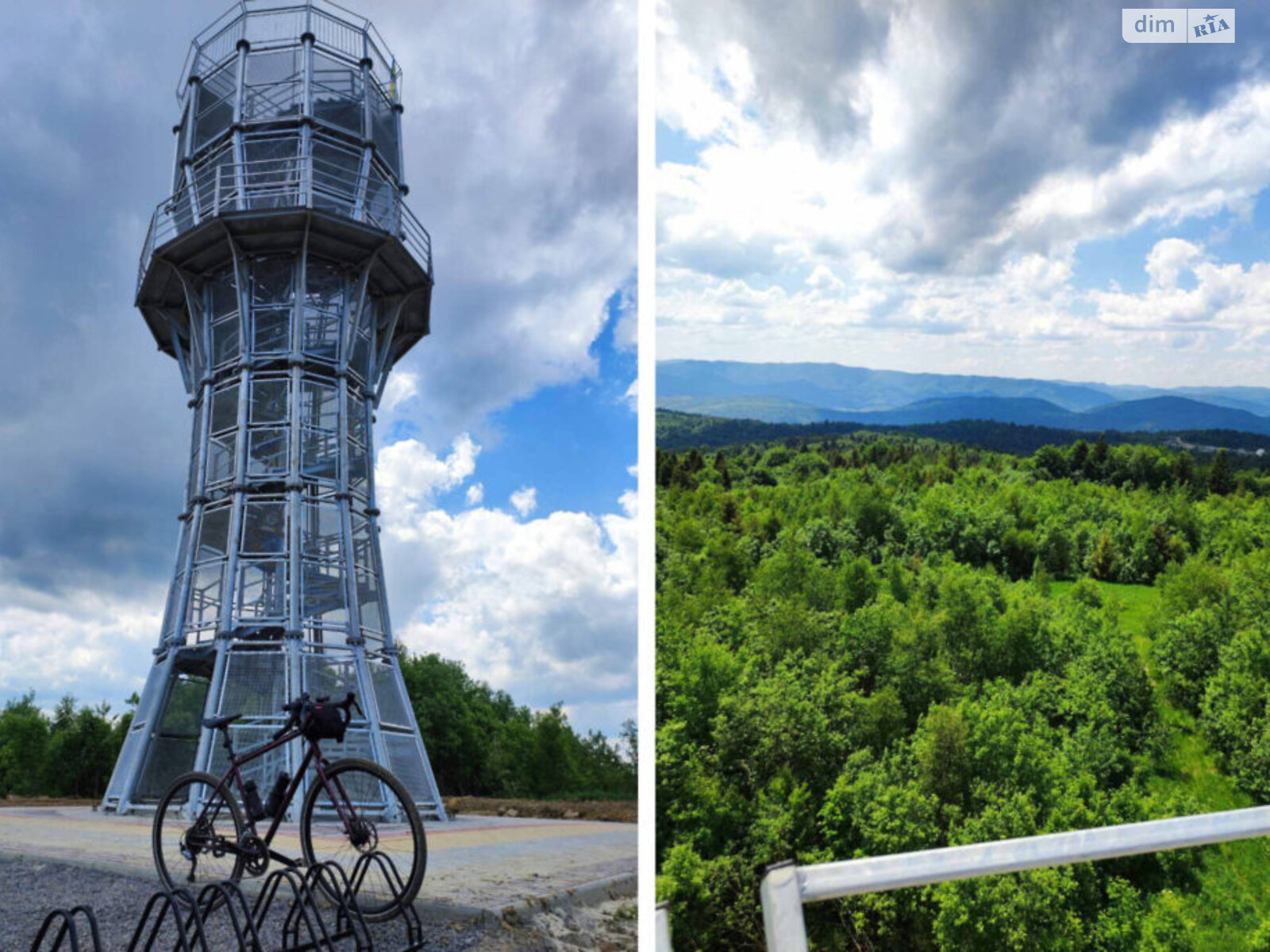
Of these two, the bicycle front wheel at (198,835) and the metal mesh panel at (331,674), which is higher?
the metal mesh panel at (331,674)

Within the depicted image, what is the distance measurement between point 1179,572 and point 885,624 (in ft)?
9.34

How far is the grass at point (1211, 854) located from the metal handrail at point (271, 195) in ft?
24.3

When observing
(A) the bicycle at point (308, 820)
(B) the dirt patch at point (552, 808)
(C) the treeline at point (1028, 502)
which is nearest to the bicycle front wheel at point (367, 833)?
(A) the bicycle at point (308, 820)

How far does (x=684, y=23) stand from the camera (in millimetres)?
7250

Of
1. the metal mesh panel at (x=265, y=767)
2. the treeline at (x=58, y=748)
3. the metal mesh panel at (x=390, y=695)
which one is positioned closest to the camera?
the metal mesh panel at (x=265, y=767)

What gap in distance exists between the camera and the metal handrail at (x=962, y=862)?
0.90 meters

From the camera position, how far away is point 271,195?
4930 mm

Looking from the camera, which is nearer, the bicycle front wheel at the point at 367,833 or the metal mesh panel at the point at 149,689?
the bicycle front wheel at the point at 367,833

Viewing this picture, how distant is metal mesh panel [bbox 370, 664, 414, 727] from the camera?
14.9 feet

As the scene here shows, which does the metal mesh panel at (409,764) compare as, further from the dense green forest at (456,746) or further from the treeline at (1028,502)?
the treeline at (1028,502)

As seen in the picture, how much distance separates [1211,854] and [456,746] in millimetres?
6828

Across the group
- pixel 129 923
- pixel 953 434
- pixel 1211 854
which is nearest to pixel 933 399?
pixel 953 434

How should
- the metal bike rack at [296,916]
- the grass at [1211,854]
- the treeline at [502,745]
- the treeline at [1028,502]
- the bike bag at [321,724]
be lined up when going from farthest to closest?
the treeline at [1028,502], the grass at [1211,854], the treeline at [502,745], the bike bag at [321,724], the metal bike rack at [296,916]

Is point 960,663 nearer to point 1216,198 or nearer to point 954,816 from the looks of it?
point 954,816
